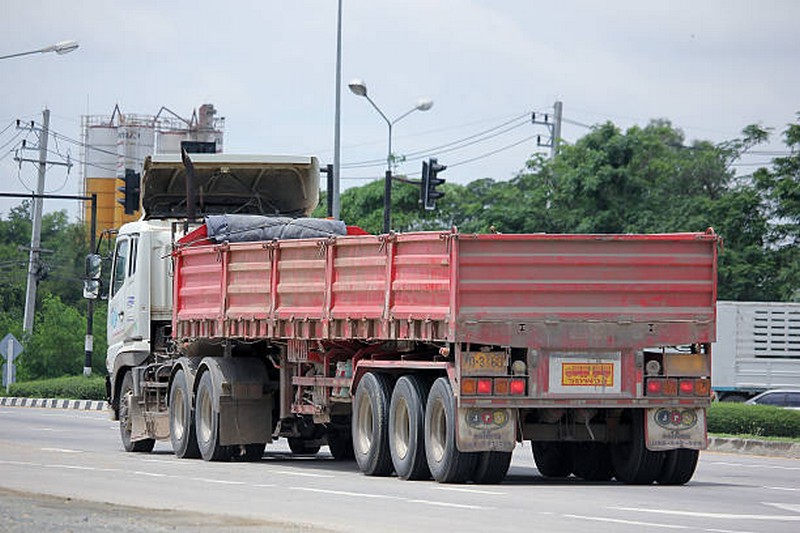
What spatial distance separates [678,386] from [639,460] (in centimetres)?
99

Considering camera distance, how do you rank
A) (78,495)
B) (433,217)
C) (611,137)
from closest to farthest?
1. (78,495)
2. (611,137)
3. (433,217)

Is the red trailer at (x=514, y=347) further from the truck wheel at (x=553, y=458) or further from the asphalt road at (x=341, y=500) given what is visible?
the asphalt road at (x=341, y=500)

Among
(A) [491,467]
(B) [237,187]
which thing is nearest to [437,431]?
(A) [491,467]

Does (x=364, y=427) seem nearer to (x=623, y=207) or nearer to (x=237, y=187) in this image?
(x=237, y=187)

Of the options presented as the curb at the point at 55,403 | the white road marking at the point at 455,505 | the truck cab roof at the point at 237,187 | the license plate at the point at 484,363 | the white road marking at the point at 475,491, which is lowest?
the curb at the point at 55,403

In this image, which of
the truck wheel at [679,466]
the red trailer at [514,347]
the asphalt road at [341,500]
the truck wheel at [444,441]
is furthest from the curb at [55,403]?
the truck wheel at [679,466]

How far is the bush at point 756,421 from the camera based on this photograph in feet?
96.9

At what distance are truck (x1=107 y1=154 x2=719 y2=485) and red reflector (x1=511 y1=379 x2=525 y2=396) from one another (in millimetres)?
22

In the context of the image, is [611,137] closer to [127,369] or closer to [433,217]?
[433,217]

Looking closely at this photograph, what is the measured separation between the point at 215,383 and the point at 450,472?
564 cm

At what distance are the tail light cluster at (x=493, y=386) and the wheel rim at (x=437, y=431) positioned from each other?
1.87ft

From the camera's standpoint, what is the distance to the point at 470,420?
55.1 ft

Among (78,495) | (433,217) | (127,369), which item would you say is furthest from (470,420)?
(433,217)

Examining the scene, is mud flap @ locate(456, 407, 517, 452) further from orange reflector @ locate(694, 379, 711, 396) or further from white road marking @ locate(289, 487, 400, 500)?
orange reflector @ locate(694, 379, 711, 396)
